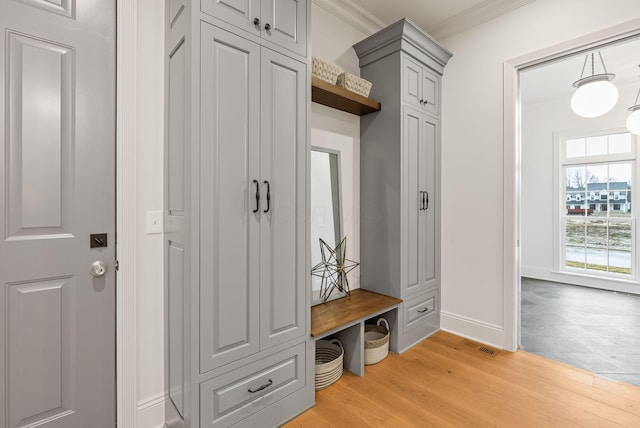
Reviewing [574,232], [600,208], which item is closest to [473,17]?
[600,208]

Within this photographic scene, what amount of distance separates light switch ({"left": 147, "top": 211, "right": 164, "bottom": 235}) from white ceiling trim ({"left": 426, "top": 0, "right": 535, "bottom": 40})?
292 centimetres

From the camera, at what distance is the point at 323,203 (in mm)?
2451

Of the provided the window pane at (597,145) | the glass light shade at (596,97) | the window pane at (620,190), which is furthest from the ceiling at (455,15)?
the window pane at (620,190)

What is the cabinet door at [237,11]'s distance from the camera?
4.60 feet

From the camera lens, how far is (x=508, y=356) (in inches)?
96.3

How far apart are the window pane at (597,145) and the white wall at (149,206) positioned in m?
5.83

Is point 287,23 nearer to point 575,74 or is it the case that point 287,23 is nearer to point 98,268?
point 98,268

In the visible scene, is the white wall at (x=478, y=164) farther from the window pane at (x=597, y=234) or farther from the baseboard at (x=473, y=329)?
the window pane at (x=597, y=234)

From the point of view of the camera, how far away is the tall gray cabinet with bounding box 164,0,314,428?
138 cm

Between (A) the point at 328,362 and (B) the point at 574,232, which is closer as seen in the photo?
(A) the point at 328,362

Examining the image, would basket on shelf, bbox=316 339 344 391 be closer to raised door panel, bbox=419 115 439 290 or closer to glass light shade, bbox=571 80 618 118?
raised door panel, bbox=419 115 439 290

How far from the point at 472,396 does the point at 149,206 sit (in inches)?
88.3

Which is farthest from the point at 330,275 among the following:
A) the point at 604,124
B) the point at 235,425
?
the point at 604,124

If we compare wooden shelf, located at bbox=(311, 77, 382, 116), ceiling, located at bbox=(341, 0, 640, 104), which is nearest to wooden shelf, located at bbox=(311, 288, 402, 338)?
wooden shelf, located at bbox=(311, 77, 382, 116)
